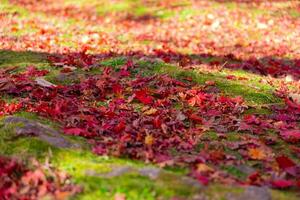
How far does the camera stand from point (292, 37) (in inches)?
582

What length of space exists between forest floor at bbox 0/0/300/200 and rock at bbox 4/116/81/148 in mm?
13

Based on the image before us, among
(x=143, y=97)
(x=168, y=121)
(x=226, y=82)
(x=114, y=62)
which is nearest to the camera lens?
(x=168, y=121)

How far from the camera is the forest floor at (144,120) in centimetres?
461

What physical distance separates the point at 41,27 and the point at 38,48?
3.23 metres

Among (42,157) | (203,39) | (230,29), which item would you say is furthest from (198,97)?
(230,29)

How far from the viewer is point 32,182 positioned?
4559 millimetres

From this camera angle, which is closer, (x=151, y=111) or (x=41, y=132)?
(x=41, y=132)

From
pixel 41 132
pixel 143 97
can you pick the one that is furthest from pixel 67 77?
pixel 41 132

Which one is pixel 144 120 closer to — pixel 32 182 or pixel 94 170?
pixel 94 170

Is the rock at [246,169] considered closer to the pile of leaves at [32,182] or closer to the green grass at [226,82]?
the pile of leaves at [32,182]

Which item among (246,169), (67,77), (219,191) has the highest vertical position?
(67,77)

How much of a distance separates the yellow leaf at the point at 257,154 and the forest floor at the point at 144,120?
1 centimetres

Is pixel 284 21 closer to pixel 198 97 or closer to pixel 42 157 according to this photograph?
pixel 198 97

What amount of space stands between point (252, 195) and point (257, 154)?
1.16 m
